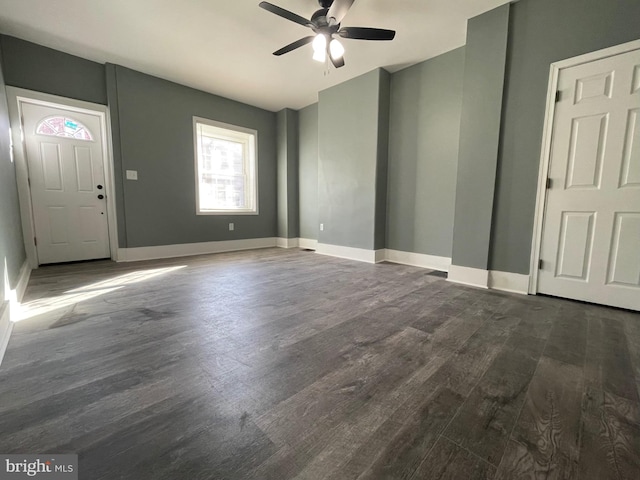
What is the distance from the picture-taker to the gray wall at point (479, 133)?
2.65 meters

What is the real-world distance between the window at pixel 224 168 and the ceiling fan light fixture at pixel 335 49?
2711 mm

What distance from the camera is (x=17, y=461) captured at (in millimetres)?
848

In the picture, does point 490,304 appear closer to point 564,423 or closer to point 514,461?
point 564,423

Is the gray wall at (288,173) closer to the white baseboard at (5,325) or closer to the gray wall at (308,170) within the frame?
the gray wall at (308,170)

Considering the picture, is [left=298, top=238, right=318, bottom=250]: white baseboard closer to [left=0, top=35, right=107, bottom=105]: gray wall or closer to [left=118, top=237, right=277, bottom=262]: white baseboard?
[left=118, top=237, right=277, bottom=262]: white baseboard

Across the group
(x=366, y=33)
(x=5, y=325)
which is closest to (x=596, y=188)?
(x=366, y=33)

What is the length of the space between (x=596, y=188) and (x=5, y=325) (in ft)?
14.7

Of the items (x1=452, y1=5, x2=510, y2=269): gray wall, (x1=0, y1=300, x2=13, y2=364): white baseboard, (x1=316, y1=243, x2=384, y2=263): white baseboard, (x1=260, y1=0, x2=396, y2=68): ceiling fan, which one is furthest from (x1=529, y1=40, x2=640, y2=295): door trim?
(x1=0, y1=300, x2=13, y2=364): white baseboard

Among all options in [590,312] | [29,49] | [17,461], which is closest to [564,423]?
[590,312]

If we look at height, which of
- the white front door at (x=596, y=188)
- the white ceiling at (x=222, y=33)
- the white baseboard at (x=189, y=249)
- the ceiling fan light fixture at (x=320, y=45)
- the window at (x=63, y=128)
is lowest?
the white baseboard at (x=189, y=249)

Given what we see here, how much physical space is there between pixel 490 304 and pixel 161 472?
2.51 meters

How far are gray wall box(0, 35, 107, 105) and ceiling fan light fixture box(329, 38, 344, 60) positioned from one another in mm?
3325

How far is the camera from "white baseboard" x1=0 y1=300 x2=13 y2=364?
4.80ft

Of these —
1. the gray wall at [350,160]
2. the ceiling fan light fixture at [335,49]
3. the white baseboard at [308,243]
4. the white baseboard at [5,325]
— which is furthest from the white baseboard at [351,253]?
the white baseboard at [5,325]
